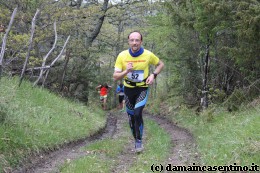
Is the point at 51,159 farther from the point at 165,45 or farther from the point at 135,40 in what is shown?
the point at 165,45

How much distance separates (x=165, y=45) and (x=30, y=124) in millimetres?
15692

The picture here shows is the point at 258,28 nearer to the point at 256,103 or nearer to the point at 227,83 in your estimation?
the point at 256,103

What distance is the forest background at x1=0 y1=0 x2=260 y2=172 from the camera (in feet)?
34.5

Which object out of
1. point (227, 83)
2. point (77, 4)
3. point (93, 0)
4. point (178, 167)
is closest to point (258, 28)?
point (178, 167)

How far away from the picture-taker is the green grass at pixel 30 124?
6.55 m

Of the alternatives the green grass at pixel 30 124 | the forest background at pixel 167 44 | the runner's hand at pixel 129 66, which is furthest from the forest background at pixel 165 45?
the runner's hand at pixel 129 66

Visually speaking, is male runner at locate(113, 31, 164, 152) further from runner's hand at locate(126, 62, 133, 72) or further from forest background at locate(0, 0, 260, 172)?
forest background at locate(0, 0, 260, 172)

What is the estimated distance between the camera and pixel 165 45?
22.7 meters

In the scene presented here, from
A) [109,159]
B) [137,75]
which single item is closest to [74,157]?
[109,159]

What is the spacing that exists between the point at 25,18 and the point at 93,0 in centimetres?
937

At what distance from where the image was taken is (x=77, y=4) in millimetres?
20672

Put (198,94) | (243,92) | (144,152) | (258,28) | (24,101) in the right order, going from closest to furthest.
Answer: (144,152) < (258,28) < (24,101) < (243,92) < (198,94)

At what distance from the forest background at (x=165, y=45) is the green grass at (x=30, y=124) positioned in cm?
87

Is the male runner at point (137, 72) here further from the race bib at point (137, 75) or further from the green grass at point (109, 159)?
the green grass at point (109, 159)
